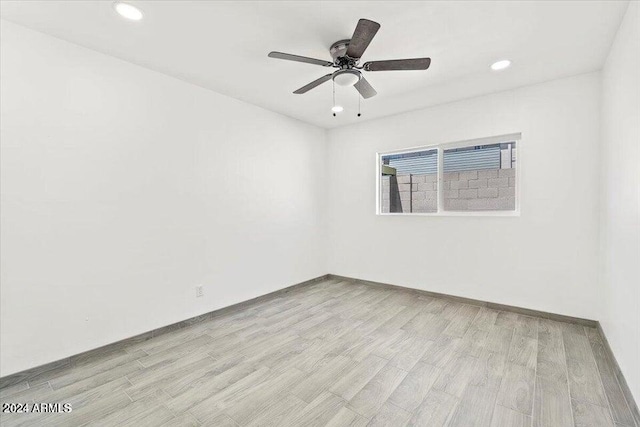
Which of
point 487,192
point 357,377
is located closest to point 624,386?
point 357,377

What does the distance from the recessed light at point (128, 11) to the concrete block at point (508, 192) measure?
395 centimetres

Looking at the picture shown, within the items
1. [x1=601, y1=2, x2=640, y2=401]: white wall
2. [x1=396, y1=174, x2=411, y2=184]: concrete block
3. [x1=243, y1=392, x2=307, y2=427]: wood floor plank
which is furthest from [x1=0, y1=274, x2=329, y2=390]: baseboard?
[x1=601, y1=2, x2=640, y2=401]: white wall

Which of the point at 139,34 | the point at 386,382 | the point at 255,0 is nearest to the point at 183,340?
the point at 386,382

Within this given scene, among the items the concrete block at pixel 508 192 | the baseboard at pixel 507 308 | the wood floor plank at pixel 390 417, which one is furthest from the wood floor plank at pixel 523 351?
the concrete block at pixel 508 192

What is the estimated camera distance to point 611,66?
92.3 inches

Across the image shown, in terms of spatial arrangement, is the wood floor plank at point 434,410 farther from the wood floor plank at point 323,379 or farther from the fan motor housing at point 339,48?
the fan motor housing at point 339,48

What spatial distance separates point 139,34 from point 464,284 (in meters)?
4.21

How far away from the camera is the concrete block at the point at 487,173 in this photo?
3496 millimetres

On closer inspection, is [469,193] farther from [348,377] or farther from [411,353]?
[348,377]

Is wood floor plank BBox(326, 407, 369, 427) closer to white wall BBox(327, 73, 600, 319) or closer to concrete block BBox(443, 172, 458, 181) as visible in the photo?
white wall BBox(327, 73, 600, 319)

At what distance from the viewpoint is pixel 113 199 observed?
2.48 meters

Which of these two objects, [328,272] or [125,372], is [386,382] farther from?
[328,272]

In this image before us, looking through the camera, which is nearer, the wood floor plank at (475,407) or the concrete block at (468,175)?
the wood floor plank at (475,407)

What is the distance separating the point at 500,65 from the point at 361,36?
1.69m
